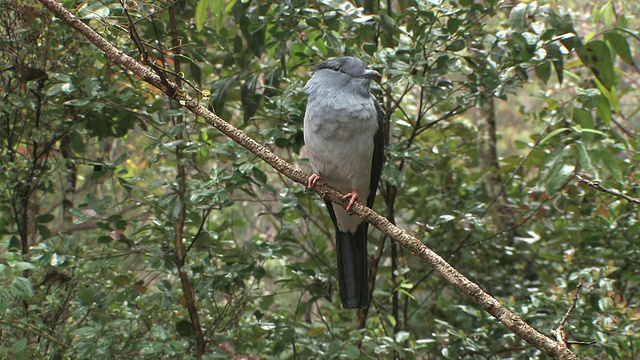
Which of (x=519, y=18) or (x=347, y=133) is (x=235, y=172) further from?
(x=519, y=18)

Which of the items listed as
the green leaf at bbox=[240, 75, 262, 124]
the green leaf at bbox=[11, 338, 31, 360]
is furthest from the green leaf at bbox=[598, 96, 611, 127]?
the green leaf at bbox=[11, 338, 31, 360]

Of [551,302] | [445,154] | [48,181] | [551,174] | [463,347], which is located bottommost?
[463,347]

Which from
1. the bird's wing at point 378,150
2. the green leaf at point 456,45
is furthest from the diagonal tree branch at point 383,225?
the green leaf at point 456,45

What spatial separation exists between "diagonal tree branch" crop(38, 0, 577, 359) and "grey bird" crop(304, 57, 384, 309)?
67 cm

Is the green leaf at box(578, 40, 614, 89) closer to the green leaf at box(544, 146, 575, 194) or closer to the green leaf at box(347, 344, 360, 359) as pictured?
A: the green leaf at box(544, 146, 575, 194)

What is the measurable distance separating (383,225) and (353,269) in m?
0.97

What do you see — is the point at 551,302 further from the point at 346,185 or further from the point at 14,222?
the point at 14,222

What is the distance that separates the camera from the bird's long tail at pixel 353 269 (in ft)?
10.2

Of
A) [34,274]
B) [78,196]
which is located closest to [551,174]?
[34,274]

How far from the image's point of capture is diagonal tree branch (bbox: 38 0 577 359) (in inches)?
76.9

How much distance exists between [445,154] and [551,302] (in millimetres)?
1283

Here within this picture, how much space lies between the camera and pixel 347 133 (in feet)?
10.1

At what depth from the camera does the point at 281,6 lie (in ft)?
10.4

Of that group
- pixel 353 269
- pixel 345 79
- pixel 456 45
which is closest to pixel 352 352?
pixel 353 269
